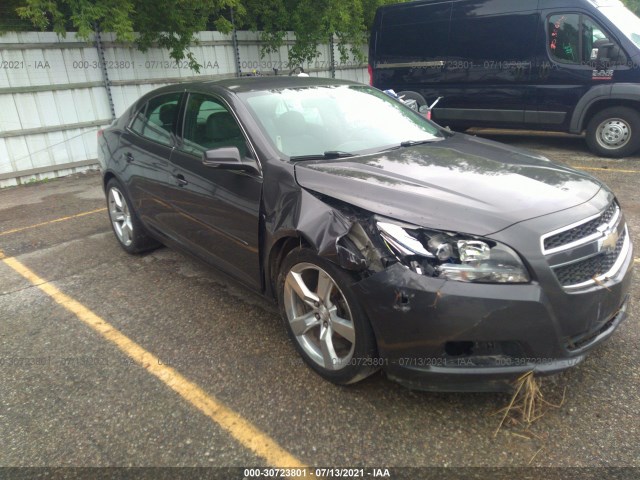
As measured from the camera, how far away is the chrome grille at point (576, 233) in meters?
2.19

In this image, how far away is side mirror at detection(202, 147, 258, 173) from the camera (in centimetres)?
297

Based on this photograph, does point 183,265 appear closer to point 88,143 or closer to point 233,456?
point 233,456

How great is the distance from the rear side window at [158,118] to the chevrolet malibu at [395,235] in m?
0.25

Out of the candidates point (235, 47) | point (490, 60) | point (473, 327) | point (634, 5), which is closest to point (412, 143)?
point (473, 327)

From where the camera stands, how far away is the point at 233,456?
225 cm

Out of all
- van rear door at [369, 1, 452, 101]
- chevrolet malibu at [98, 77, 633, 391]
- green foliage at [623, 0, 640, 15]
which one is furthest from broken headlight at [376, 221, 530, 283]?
green foliage at [623, 0, 640, 15]

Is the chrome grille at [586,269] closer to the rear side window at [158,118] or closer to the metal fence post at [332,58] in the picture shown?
the rear side window at [158,118]

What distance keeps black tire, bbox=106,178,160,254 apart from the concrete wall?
4.29 metres

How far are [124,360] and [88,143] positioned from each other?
7.07 meters

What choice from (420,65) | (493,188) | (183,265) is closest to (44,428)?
(183,265)

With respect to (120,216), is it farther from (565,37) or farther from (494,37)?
(565,37)

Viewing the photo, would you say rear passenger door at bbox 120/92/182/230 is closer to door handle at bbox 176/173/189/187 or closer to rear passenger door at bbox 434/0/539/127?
door handle at bbox 176/173/189/187

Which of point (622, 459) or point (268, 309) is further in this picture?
point (268, 309)

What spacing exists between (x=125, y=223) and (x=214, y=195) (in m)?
1.88
